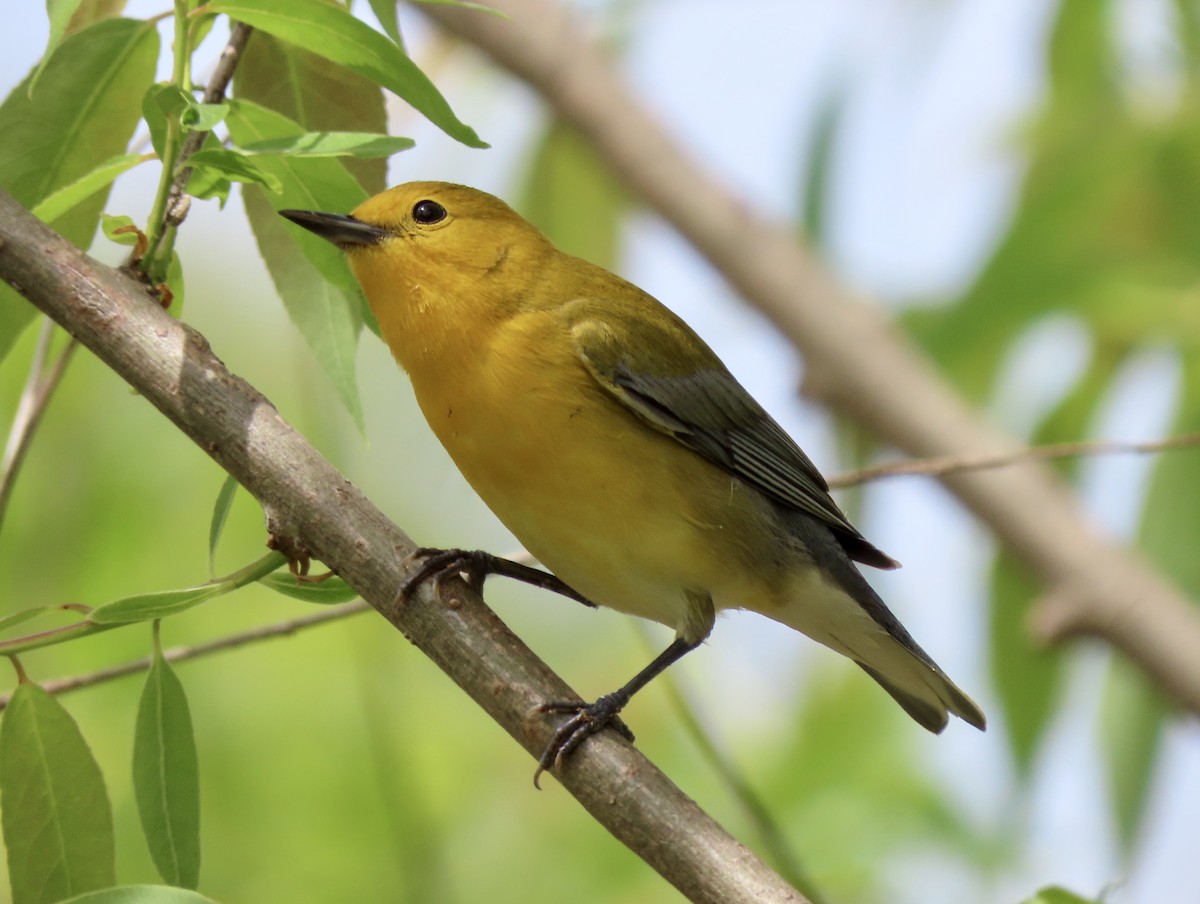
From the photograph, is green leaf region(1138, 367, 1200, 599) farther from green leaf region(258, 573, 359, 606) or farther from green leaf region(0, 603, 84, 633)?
green leaf region(0, 603, 84, 633)

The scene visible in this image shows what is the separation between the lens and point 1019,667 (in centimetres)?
497

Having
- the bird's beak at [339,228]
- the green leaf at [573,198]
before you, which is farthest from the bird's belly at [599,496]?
the green leaf at [573,198]

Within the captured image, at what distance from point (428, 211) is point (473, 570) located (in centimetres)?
141

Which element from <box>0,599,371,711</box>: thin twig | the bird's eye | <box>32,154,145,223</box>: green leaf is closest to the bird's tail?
the bird's eye

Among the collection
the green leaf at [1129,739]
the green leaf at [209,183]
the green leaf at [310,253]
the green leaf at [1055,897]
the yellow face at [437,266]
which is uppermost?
the green leaf at [1129,739]

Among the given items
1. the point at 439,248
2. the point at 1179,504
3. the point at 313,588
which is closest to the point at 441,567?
the point at 313,588

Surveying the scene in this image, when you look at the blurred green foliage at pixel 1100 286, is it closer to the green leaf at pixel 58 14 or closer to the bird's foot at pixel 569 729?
the bird's foot at pixel 569 729

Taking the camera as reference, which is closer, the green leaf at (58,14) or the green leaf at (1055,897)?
the green leaf at (58,14)

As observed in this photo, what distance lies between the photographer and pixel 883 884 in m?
4.73

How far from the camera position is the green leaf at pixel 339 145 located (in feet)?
7.73

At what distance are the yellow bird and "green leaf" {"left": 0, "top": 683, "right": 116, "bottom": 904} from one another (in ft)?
3.40

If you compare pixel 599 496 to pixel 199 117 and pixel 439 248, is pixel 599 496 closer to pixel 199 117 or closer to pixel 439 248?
pixel 439 248

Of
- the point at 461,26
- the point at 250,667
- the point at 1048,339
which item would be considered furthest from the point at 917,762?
the point at 461,26

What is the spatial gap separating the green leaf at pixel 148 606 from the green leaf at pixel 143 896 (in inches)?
16.9
